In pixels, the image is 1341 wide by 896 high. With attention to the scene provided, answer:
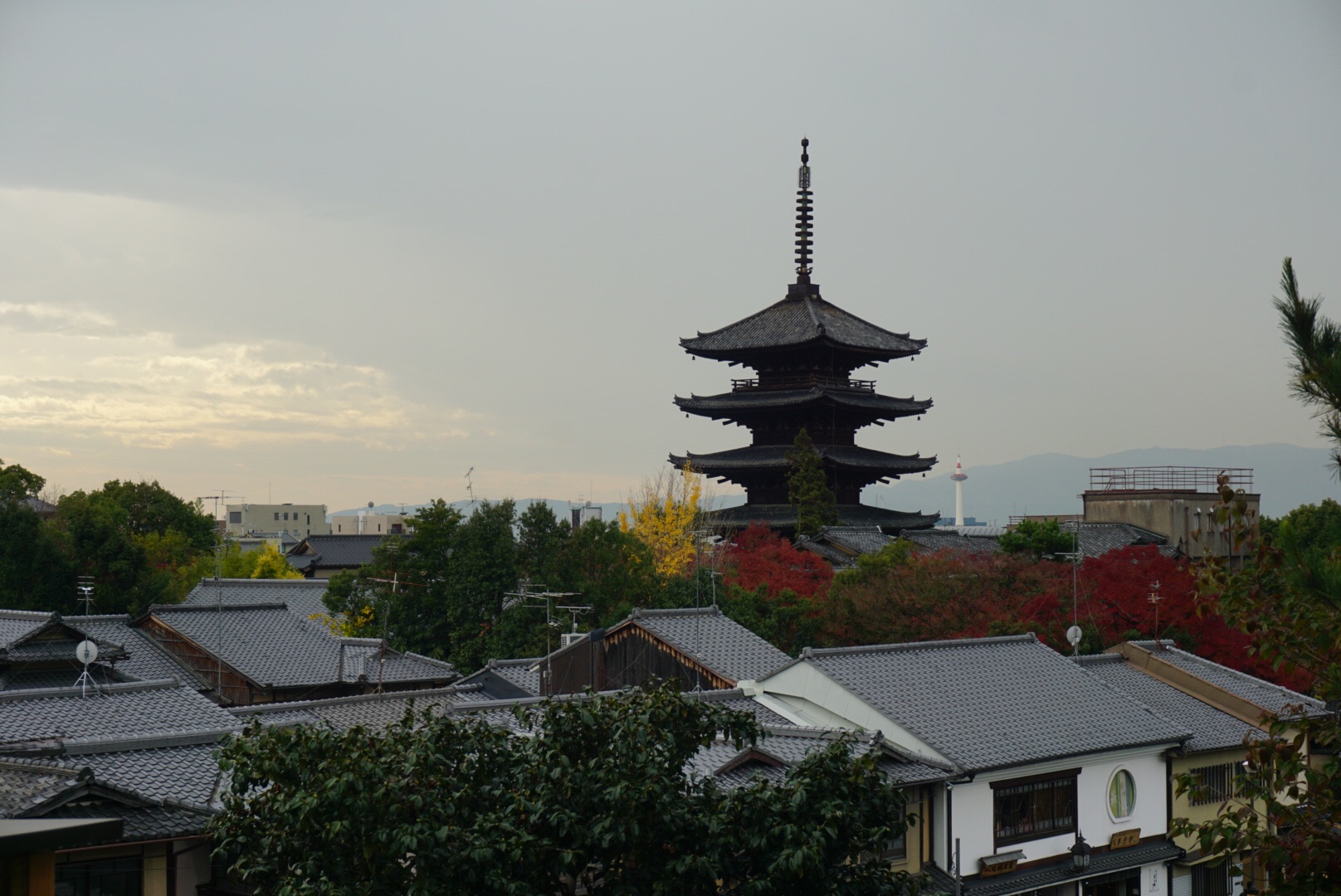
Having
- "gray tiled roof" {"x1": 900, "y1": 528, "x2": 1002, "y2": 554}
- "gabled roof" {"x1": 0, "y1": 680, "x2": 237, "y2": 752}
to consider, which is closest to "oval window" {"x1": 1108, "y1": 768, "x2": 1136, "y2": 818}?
"gabled roof" {"x1": 0, "y1": 680, "x2": 237, "y2": 752}

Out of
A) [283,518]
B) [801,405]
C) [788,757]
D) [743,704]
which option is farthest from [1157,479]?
[283,518]

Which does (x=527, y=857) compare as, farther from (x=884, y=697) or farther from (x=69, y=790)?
(x=884, y=697)

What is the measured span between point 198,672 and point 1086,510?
130ft

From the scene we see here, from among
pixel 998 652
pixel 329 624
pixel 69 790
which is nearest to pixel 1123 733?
pixel 998 652

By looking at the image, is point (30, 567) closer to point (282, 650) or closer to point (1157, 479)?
point (282, 650)

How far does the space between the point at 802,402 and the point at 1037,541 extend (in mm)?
15845

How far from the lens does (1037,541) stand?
40281 mm

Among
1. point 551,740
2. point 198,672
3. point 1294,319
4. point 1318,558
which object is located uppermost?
point 1294,319

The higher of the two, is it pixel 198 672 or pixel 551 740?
pixel 551 740

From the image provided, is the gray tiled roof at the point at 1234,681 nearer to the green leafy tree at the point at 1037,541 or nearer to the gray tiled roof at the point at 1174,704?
the gray tiled roof at the point at 1174,704

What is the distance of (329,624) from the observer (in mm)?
39938

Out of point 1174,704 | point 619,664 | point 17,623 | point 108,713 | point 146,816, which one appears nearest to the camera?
point 146,816

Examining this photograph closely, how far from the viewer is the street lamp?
21.4m

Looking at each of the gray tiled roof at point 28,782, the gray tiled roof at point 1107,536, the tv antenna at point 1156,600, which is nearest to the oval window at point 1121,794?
the tv antenna at point 1156,600
